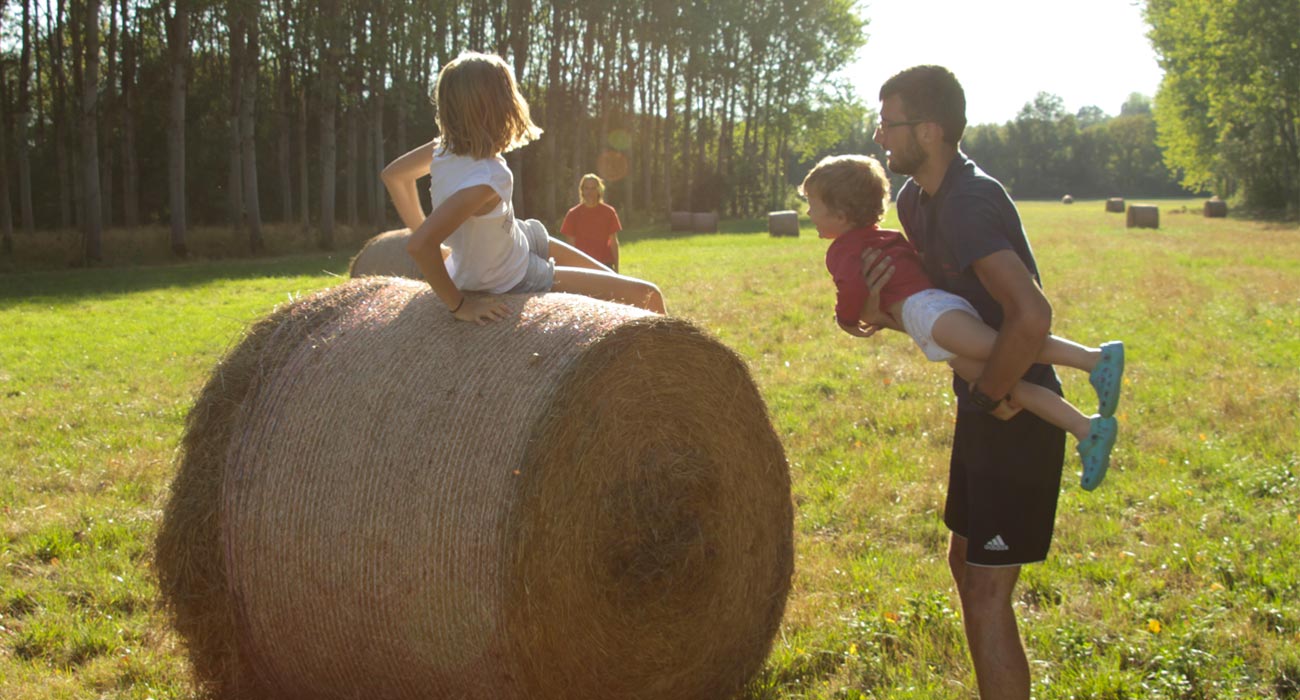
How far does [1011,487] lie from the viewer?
11.5 feet

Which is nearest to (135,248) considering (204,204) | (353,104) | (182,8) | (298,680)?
(182,8)

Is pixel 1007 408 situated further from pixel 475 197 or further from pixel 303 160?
pixel 303 160

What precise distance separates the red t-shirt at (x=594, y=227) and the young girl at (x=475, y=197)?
7.18m

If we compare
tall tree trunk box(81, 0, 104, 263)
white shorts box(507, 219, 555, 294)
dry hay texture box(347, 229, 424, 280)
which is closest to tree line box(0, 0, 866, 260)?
tall tree trunk box(81, 0, 104, 263)

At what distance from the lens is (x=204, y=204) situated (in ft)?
150

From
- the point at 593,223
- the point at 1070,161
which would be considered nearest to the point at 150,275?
the point at 593,223

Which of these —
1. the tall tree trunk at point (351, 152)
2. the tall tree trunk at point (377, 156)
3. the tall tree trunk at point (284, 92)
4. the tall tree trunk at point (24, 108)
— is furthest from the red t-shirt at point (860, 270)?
the tall tree trunk at point (351, 152)

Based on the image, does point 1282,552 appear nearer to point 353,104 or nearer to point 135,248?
point 135,248

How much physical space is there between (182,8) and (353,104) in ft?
36.9

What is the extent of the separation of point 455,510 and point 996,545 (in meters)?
1.80

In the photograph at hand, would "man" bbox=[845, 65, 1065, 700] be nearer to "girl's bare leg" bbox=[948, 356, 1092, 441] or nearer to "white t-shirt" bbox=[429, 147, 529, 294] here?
"girl's bare leg" bbox=[948, 356, 1092, 441]

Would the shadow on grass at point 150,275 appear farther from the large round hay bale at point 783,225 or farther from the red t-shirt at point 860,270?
the large round hay bale at point 783,225

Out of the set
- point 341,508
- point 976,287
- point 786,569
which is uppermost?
point 976,287

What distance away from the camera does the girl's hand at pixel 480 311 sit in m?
4.14
